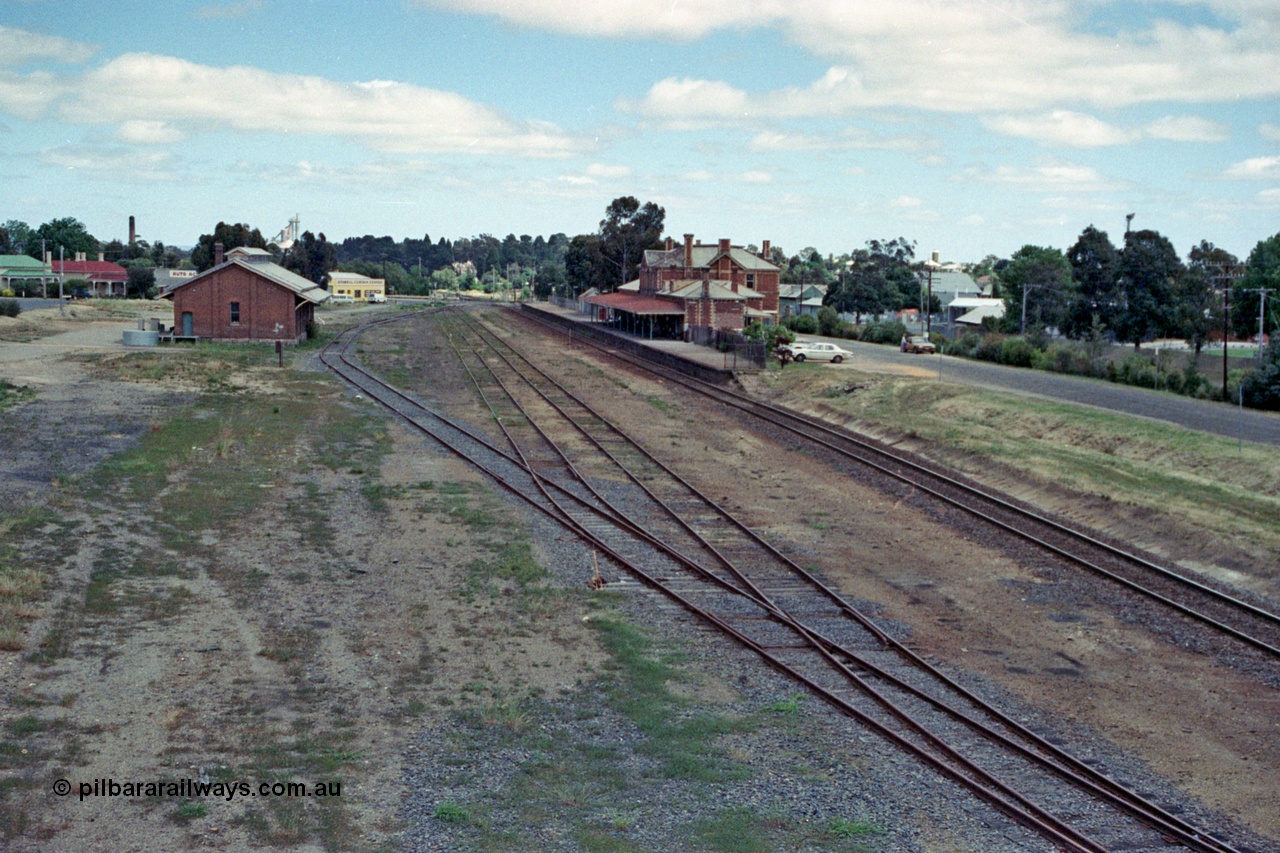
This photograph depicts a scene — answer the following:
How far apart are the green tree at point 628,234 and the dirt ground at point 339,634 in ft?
335

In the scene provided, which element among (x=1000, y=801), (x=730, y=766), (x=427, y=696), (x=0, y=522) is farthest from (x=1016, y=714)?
(x=0, y=522)

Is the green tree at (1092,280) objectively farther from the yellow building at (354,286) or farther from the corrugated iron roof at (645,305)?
the yellow building at (354,286)

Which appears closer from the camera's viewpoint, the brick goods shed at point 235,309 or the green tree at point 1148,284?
the brick goods shed at point 235,309

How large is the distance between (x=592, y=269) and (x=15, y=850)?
131 meters

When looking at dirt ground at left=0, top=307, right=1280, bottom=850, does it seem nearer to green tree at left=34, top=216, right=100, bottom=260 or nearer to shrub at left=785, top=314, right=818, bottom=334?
shrub at left=785, top=314, right=818, bottom=334

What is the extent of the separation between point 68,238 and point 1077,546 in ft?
614

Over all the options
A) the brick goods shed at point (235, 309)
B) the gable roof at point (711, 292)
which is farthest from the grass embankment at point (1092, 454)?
the brick goods shed at point (235, 309)

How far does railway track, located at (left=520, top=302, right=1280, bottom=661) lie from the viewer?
605 inches

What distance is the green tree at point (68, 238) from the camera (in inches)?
6850

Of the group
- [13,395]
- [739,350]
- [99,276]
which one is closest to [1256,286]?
[739,350]

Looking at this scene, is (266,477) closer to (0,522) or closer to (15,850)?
(0,522)

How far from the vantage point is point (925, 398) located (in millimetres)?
42719

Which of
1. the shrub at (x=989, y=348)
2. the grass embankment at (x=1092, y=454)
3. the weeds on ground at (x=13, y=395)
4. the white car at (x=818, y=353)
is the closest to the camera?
the grass embankment at (x=1092, y=454)

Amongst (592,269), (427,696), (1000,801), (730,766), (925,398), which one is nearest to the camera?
(1000,801)
